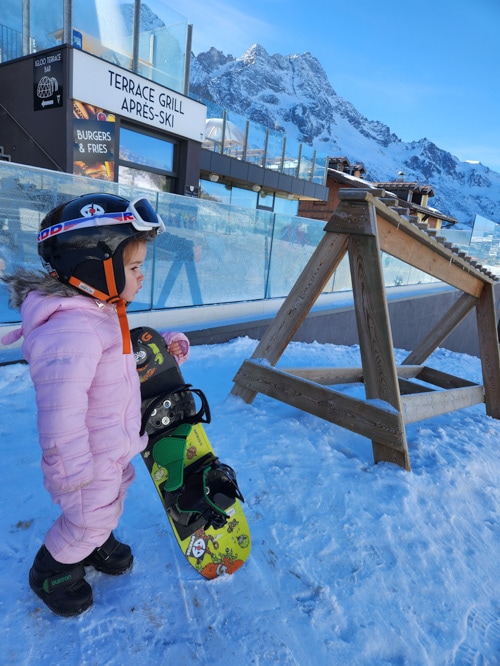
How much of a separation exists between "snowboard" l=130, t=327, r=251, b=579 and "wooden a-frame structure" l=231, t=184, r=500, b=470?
Answer: 126 cm

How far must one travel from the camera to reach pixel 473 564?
2.08 m

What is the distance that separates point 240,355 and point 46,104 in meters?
7.34

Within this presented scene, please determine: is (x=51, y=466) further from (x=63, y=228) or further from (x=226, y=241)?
(x=226, y=241)

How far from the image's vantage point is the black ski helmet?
140 cm

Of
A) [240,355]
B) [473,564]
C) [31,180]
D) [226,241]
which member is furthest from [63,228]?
[226,241]

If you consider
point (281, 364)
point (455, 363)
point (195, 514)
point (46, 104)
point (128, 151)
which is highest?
point (46, 104)

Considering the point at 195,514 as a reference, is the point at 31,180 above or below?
above

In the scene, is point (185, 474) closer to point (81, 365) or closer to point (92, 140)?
point (81, 365)

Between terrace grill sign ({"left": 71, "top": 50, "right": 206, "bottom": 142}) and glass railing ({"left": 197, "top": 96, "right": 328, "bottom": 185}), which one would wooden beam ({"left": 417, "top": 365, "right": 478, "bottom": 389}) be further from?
glass railing ({"left": 197, "top": 96, "right": 328, "bottom": 185})

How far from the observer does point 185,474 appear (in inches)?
72.4

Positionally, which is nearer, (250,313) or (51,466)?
(51,466)

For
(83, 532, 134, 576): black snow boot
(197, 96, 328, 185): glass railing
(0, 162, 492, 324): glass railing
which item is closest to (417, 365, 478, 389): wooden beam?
(0, 162, 492, 324): glass railing

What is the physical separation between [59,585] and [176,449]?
2.09 ft

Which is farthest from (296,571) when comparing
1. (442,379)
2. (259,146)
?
(259,146)
